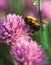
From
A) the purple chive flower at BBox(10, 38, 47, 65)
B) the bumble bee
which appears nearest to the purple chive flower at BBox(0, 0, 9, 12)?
the bumble bee

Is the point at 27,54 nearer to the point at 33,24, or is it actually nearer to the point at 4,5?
the point at 33,24

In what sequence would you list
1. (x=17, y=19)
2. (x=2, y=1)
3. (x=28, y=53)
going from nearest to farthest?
(x=28, y=53) → (x=17, y=19) → (x=2, y=1)

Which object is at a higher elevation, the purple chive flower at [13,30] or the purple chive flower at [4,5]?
the purple chive flower at [4,5]

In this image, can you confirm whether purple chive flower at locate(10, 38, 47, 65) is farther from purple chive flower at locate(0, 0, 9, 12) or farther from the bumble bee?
purple chive flower at locate(0, 0, 9, 12)

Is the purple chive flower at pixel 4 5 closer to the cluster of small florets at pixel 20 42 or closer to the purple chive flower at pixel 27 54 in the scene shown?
the cluster of small florets at pixel 20 42

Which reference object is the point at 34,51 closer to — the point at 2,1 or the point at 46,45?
the point at 46,45

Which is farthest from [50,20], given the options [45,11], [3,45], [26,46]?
[26,46]

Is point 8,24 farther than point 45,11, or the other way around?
point 45,11

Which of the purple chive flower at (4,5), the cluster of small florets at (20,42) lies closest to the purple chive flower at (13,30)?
the cluster of small florets at (20,42)
